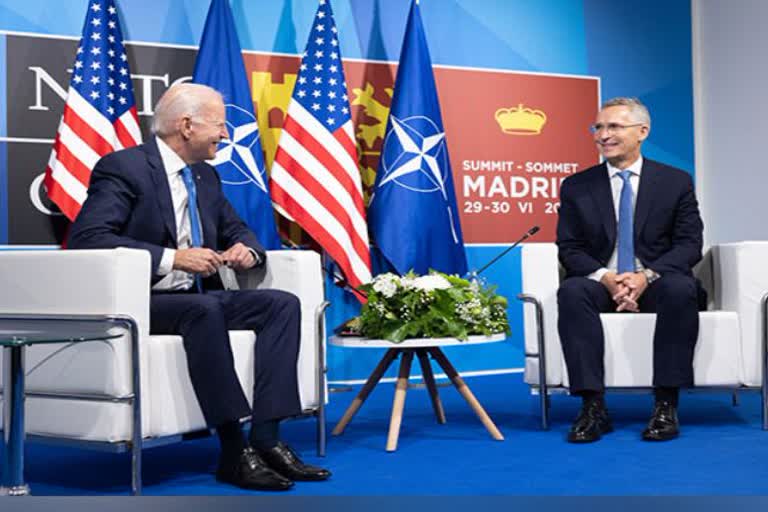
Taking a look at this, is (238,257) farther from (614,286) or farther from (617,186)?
(617,186)

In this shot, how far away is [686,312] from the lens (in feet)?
11.9

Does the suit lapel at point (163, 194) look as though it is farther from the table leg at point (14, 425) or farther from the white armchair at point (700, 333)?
the white armchair at point (700, 333)

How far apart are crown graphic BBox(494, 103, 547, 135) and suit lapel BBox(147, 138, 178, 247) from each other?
3.06 metres

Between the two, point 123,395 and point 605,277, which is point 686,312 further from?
point 123,395

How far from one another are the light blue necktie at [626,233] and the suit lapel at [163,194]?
1.69 metres

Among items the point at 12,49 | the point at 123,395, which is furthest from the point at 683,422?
the point at 12,49

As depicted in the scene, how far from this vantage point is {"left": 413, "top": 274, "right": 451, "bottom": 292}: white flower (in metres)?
3.49

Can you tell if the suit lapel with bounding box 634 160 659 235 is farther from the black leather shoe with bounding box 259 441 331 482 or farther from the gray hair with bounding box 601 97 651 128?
the black leather shoe with bounding box 259 441 331 482

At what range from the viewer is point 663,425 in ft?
11.7

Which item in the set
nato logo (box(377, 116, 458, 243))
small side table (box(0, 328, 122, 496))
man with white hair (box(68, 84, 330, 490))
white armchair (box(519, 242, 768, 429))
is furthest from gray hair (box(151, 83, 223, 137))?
nato logo (box(377, 116, 458, 243))

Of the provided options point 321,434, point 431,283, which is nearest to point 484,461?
point 321,434

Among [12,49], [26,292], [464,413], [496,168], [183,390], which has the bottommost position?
[464,413]

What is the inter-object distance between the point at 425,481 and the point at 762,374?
1.53 m

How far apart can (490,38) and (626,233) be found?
7.88 feet
